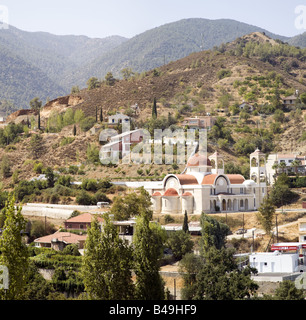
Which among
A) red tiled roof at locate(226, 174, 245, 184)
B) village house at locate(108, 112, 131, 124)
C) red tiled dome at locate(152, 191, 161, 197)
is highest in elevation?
village house at locate(108, 112, 131, 124)

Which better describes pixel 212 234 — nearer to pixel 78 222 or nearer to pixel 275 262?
pixel 275 262

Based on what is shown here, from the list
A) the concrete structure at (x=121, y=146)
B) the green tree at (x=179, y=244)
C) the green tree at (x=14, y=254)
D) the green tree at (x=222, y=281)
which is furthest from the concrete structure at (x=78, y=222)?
the green tree at (x=14, y=254)

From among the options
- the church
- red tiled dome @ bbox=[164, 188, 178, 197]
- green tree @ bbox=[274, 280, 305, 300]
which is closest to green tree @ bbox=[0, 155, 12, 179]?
the church

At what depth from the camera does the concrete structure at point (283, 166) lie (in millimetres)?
66250

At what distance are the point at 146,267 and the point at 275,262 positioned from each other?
15.2 metres

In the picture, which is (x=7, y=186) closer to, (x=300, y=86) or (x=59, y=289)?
(x=59, y=289)

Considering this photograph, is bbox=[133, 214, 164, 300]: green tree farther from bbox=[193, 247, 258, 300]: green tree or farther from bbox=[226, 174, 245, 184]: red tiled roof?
bbox=[226, 174, 245, 184]: red tiled roof

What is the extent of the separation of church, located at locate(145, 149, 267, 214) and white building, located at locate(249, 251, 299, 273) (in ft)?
44.1

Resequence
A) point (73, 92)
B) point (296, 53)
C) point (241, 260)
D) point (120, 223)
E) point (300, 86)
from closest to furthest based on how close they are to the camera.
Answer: point (241, 260) → point (120, 223) → point (300, 86) → point (73, 92) → point (296, 53)

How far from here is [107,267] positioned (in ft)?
83.6

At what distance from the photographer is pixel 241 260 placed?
4041 cm

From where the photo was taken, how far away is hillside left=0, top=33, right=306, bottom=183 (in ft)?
251
